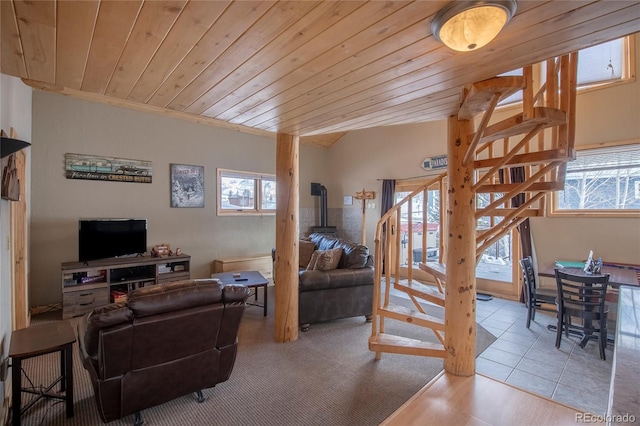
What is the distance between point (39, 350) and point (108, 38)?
1.91 meters

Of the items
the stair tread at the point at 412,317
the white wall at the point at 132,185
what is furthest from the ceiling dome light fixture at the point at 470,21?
the white wall at the point at 132,185

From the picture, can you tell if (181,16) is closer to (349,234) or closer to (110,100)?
(110,100)

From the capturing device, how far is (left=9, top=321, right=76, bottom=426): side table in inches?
70.2

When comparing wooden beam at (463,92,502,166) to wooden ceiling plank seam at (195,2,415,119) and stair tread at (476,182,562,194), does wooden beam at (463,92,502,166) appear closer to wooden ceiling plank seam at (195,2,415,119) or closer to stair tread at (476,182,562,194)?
stair tread at (476,182,562,194)

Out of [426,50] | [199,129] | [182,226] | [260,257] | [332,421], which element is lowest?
[332,421]

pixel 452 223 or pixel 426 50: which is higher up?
pixel 426 50

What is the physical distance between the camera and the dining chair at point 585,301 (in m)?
2.95

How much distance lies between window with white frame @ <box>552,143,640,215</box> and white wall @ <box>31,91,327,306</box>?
5.40m

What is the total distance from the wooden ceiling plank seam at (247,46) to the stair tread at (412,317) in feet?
7.79

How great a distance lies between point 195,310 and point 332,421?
1247 mm

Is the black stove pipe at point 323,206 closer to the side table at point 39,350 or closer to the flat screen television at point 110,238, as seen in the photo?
the flat screen television at point 110,238

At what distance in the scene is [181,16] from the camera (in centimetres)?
127

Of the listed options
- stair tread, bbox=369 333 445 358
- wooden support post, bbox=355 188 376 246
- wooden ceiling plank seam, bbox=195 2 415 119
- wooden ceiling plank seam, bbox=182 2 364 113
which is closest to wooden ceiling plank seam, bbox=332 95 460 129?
wooden ceiling plank seam, bbox=195 2 415 119

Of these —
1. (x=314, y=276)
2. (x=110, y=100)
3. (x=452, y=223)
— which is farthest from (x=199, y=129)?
(x=452, y=223)
